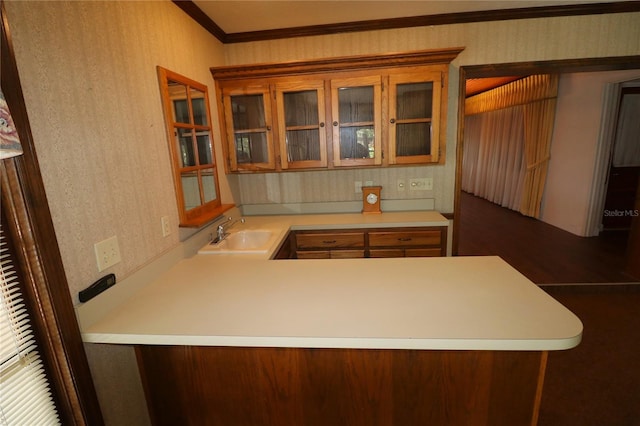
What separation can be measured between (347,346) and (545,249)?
3892mm

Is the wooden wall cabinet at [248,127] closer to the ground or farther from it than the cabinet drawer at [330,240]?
farther from it

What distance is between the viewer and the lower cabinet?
2424 mm

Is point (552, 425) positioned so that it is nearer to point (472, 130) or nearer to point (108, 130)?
point (108, 130)

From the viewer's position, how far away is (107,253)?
1235 mm

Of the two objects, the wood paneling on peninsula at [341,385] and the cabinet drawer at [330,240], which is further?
the cabinet drawer at [330,240]

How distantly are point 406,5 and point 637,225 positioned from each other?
118 inches

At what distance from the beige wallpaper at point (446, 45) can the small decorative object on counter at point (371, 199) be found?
99 mm

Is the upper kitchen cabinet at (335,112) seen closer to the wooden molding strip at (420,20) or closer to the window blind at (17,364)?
the wooden molding strip at (420,20)

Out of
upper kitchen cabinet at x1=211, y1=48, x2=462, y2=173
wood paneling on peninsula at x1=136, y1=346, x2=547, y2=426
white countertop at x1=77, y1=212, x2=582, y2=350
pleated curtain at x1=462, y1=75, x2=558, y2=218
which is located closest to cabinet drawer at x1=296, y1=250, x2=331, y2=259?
upper kitchen cabinet at x1=211, y1=48, x2=462, y2=173

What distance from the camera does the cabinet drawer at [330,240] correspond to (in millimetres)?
2449

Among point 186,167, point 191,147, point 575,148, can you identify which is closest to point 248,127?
point 191,147

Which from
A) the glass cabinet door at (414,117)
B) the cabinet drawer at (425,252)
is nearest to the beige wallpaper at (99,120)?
the glass cabinet door at (414,117)

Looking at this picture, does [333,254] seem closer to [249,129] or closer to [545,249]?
[249,129]
